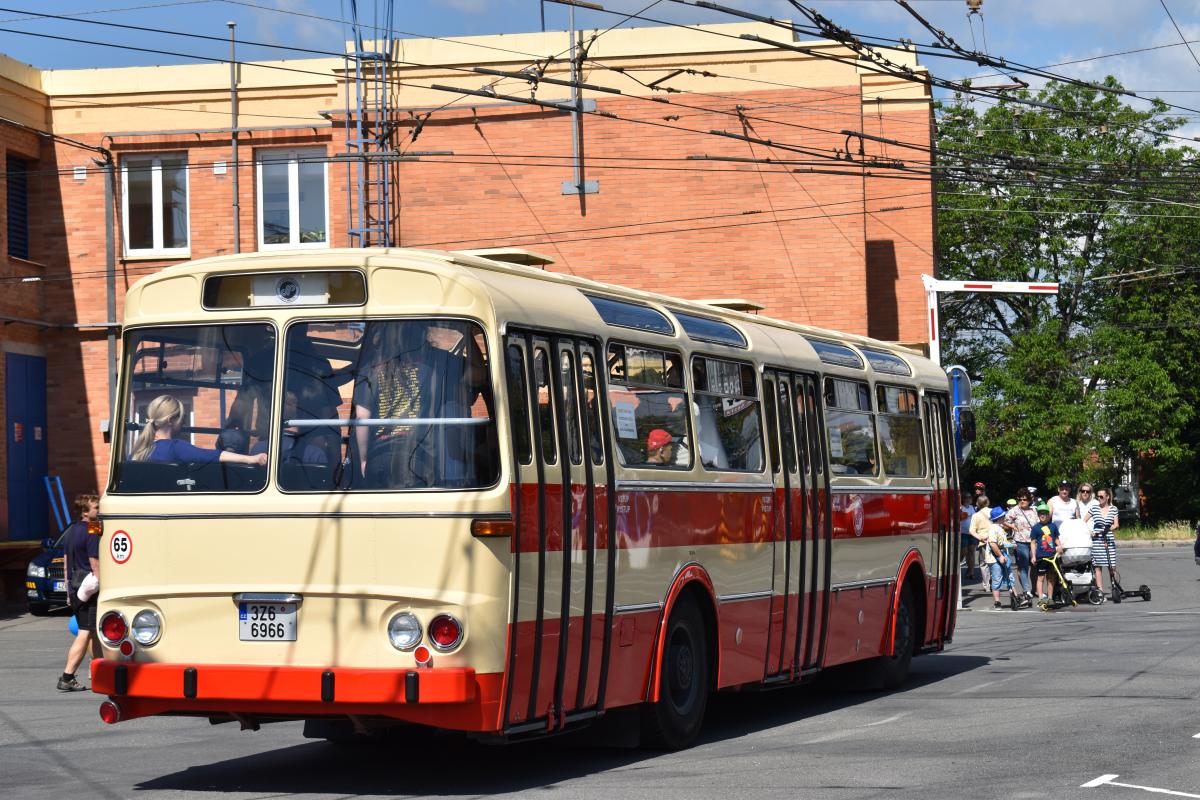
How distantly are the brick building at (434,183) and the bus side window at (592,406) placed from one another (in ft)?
64.0

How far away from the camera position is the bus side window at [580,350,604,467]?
10070 millimetres

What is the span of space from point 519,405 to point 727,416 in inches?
121

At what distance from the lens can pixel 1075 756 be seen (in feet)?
33.4

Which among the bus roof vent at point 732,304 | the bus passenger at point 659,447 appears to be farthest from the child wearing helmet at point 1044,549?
the bus passenger at point 659,447

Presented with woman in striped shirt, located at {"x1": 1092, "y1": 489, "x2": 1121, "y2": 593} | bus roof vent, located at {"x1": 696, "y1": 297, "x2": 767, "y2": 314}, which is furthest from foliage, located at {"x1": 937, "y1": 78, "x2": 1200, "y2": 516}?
bus roof vent, located at {"x1": 696, "y1": 297, "x2": 767, "y2": 314}

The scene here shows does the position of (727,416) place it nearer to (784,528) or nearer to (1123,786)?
(784,528)

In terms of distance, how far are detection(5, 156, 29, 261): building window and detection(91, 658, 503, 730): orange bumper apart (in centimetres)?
2326

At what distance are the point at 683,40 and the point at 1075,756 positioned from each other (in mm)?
21694

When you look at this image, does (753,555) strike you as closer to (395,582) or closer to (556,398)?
(556,398)

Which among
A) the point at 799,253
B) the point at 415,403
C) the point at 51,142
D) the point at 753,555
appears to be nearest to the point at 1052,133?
the point at 799,253

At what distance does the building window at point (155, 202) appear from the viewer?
31.8 metres

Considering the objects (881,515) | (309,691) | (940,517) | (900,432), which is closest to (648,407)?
(309,691)

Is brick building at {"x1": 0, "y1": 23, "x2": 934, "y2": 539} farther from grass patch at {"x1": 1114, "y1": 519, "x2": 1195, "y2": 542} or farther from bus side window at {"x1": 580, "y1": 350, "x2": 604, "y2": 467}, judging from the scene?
grass patch at {"x1": 1114, "y1": 519, "x2": 1195, "y2": 542}

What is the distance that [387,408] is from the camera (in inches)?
353
